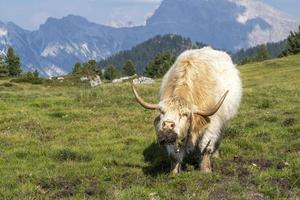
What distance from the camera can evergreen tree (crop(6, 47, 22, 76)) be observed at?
396ft

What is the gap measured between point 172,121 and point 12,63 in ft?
375

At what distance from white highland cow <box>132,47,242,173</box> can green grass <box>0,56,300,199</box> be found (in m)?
0.70

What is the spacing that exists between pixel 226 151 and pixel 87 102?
13.2 metres

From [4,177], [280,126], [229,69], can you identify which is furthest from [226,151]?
[4,177]

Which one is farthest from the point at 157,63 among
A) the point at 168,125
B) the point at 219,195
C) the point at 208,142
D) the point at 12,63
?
the point at 219,195

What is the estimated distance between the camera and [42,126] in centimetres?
2069

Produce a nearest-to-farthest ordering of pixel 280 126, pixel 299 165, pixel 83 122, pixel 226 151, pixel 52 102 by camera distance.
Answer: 1. pixel 299 165
2. pixel 226 151
3. pixel 280 126
4. pixel 83 122
5. pixel 52 102

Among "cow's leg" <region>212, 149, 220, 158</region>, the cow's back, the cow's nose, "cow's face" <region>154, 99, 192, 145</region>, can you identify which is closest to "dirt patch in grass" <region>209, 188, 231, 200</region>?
"cow's face" <region>154, 99, 192, 145</region>

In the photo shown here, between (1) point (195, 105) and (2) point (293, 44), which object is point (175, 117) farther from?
(2) point (293, 44)

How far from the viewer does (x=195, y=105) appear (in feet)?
40.8

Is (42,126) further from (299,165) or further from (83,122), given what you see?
(299,165)

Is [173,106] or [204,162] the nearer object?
[173,106]

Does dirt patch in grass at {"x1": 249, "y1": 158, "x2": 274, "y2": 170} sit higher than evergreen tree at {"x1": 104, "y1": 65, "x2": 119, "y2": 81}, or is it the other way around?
dirt patch in grass at {"x1": 249, "y1": 158, "x2": 274, "y2": 170}

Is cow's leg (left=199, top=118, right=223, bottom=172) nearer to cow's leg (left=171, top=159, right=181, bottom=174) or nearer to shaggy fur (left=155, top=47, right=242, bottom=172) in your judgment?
shaggy fur (left=155, top=47, right=242, bottom=172)
